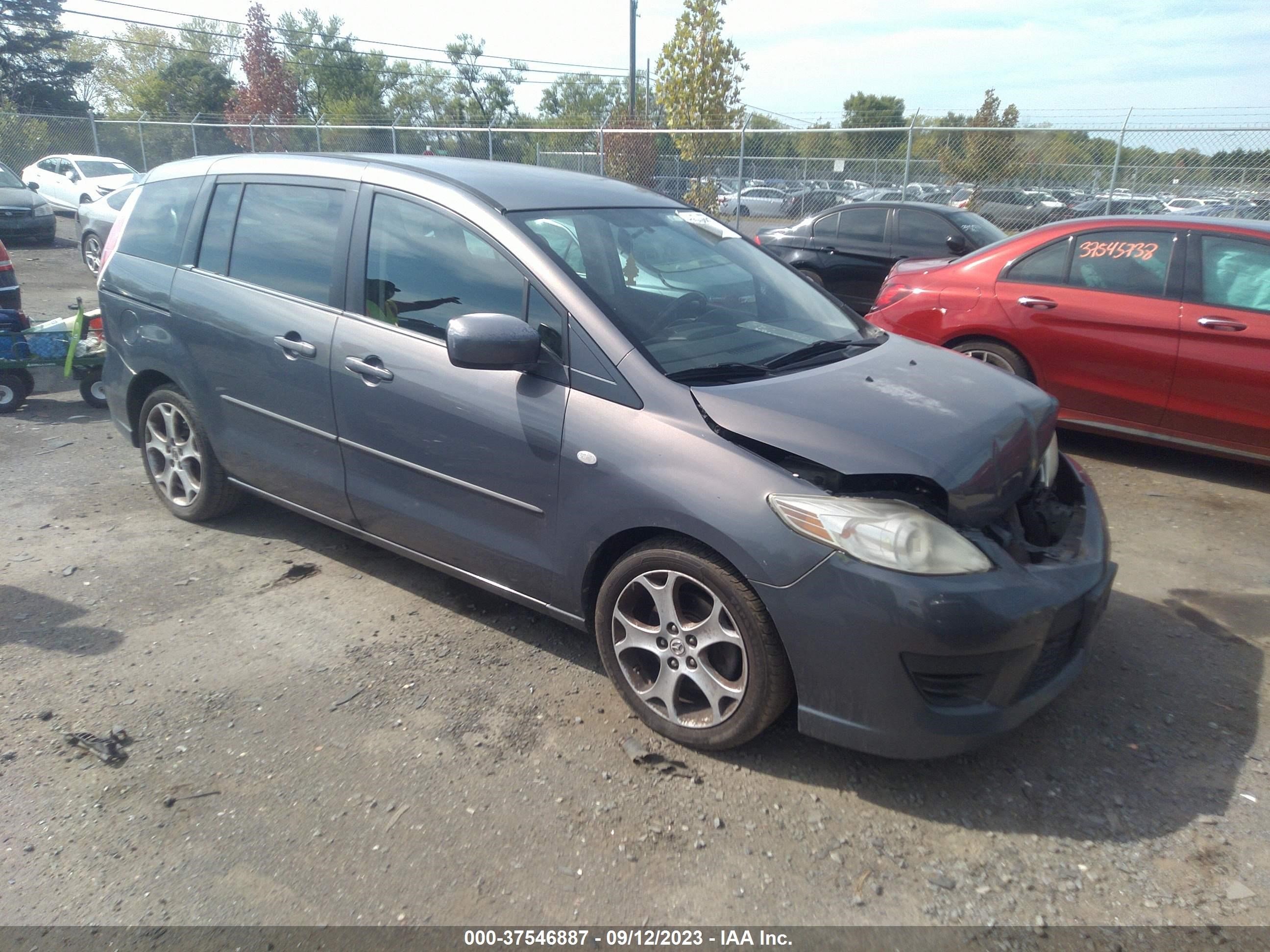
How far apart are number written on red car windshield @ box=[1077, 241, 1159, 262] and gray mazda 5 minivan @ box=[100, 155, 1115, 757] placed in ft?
9.05

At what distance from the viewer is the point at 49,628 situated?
3.85 m

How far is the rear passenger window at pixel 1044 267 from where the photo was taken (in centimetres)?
609

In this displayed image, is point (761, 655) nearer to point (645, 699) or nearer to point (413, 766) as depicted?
point (645, 699)

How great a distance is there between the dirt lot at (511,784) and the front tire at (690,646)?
14 cm

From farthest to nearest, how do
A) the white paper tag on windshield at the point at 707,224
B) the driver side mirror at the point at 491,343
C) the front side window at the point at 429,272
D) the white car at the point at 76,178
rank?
the white car at the point at 76,178 → the white paper tag on windshield at the point at 707,224 → the front side window at the point at 429,272 → the driver side mirror at the point at 491,343

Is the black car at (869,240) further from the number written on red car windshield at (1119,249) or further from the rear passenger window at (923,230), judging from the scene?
the number written on red car windshield at (1119,249)

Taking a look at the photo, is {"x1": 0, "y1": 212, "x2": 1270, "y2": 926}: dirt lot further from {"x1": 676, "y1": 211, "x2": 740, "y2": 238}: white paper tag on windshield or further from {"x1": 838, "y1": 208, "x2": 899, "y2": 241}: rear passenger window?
{"x1": 838, "y1": 208, "x2": 899, "y2": 241}: rear passenger window

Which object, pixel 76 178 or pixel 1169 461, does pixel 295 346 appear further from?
pixel 76 178

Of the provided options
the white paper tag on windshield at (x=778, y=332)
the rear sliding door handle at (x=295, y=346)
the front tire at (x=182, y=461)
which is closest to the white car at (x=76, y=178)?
the front tire at (x=182, y=461)

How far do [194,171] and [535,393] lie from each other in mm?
2636

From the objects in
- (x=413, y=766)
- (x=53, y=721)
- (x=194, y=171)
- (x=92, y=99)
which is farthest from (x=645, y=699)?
(x=92, y=99)

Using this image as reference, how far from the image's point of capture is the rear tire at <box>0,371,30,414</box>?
6957mm

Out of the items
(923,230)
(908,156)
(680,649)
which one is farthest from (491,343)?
(908,156)

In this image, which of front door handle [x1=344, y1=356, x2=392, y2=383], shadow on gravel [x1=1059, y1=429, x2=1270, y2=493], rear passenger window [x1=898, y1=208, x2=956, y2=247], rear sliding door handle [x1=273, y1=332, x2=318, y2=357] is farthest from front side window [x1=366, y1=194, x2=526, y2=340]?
rear passenger window [x1=898, y1=208, x2=956, y2=247]
